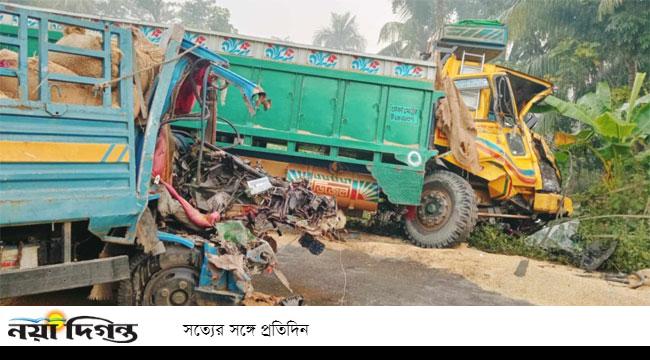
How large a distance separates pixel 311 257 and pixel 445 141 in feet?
8.79

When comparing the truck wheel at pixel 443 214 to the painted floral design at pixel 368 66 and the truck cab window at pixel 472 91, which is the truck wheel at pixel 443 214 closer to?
the truck cab window at pixel 472 91

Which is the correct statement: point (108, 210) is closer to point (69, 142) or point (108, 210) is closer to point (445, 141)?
point (69, 142)

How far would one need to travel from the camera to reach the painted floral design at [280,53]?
22.0ft

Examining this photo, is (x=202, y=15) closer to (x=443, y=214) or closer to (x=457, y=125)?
(x=457, y=125)

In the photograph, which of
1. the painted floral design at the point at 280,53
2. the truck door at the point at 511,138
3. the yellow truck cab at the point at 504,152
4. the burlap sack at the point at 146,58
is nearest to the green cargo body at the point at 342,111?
the painted floral design at the point at 280,53

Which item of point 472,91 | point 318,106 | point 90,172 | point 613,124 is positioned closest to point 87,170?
point 90,172

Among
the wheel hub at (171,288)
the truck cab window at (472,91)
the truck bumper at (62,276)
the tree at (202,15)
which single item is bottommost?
the wheel hub at (171,288)

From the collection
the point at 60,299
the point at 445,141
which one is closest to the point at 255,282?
the point at 60,299

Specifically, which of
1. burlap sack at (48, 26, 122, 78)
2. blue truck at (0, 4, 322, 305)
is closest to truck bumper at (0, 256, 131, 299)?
blue truck at (0, 4, 322, 305)

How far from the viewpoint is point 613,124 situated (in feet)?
23.1

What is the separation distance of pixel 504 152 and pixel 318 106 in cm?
262

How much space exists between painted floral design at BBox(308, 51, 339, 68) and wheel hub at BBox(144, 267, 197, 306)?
409 cm

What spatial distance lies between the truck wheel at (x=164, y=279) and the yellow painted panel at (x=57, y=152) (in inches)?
27.6

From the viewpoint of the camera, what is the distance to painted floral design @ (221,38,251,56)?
6629mm
